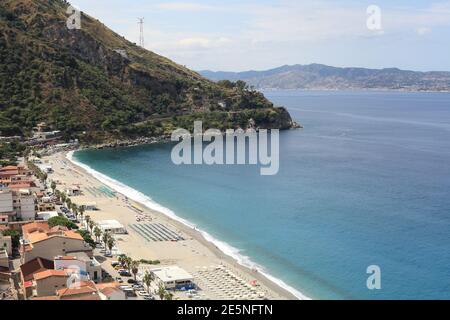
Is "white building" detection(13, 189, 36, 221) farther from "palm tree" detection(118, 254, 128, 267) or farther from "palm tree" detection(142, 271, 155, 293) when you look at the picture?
"palm tree" detection(142, 271, 155, 293)

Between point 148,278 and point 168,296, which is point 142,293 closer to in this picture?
point 148,278

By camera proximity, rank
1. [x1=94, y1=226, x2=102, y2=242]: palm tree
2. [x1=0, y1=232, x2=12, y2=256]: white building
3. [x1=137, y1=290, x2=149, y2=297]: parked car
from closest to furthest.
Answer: [x1=137, y1=290, x2=149, y2=297]: parked car → [x1=0, y1=232, x2=12, y2=256]: white building → [x1=94, y1=226, x2=102, y2=242]: palm tree

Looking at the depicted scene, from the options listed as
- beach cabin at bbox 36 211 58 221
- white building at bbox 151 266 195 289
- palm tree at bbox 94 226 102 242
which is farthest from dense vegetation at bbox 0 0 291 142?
white building at bbox 151 266 195 289

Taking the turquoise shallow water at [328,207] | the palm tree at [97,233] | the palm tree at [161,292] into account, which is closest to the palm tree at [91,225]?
the palm tree at [97,233]

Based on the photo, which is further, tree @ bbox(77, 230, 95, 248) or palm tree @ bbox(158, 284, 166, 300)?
tree @ bbox(77, 230, 95, 248)

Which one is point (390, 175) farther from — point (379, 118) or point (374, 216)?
point (379, 118)
